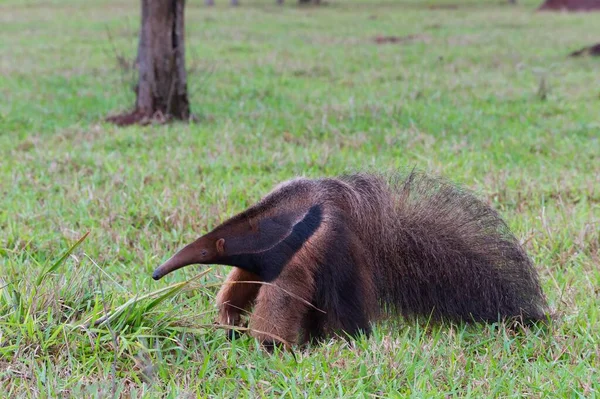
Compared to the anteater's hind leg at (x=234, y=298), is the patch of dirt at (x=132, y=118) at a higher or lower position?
lower

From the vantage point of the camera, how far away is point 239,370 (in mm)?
2926

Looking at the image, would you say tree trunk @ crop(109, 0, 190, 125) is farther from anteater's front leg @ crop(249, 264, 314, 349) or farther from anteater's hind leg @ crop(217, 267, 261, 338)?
anteater's front leg @ crop(249, 264, 314, 349)

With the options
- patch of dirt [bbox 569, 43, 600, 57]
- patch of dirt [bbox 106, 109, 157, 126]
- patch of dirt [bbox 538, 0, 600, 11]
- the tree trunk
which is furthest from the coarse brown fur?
patch of dirt [bbox 538, 0, 600, 11]

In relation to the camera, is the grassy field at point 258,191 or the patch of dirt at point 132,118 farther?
the patch of dirt at point 132,118

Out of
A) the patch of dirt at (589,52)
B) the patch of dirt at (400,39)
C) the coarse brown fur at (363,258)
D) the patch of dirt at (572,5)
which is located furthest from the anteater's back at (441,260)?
the patch of dirt at (572,5)

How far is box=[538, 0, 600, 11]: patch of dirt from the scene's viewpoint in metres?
28.6

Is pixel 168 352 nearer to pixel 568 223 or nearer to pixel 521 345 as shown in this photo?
pixel 521 345

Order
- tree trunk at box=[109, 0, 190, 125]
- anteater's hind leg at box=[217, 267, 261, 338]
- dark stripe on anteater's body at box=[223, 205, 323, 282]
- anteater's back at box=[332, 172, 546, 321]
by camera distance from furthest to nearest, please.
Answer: tree trunk at box=[109, 0, 190, 125], anteater's hind leg at box=[217, 267, 261, 338], anteater's back at box=[332, 172, 546, 321], dark stripe on anteater's body at box=[223, 205, 323, 282]

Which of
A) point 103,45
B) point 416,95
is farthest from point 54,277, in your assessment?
point 103,45

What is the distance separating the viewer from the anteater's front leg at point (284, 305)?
3.11m

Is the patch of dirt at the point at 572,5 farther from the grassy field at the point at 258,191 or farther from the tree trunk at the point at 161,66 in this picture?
the tree trunk at the point at 161,66

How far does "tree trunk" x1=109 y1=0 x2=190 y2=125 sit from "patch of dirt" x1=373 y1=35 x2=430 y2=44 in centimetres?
949

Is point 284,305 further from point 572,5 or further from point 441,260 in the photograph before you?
point 572,5

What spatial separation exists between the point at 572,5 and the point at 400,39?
14.6m
